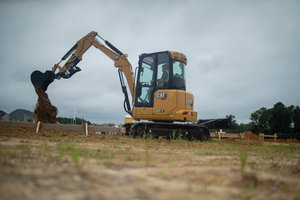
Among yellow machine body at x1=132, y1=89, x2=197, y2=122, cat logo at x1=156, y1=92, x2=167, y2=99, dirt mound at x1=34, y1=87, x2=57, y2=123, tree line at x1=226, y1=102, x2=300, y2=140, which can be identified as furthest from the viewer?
tree line at x1=226, y1=102, x2=300, y2=140

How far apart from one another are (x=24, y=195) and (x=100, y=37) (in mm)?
11696

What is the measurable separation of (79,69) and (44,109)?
9.98ft

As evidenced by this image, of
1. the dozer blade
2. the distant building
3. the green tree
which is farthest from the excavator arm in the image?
the green tree

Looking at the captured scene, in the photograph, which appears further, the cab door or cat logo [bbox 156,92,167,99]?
the cab door

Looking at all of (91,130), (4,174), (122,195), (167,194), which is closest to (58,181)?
(4,174)

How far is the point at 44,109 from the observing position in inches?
425

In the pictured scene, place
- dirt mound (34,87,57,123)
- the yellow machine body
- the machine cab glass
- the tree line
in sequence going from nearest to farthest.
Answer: the yellow machine body, the machine cab glass, dirt mound (34,87,57,123), the tree line

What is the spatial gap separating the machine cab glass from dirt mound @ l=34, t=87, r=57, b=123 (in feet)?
16.0

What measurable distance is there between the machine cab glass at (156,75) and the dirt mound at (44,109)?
4.88 m

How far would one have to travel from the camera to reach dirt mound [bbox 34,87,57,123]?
10711mm

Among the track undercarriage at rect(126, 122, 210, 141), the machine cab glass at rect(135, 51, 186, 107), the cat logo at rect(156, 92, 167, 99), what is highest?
the machine cab glass at rect(135, 51, 186, 107)

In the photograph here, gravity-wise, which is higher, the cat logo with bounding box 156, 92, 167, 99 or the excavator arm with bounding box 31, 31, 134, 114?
the excavator arm with bounding box 31, 31, 134, 114

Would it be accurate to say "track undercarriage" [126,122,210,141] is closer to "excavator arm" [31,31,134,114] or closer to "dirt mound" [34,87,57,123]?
"excavator arm" [31,31,134,114]

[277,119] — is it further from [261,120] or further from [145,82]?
[145,82]
